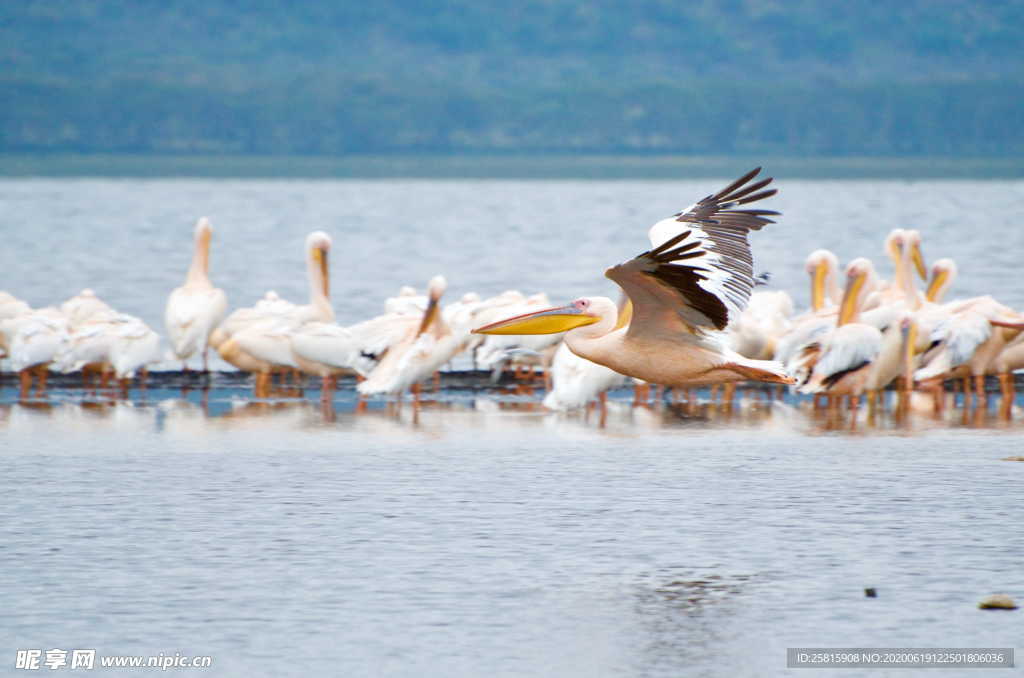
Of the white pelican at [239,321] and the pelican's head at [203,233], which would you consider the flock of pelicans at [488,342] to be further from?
the pelican's head at [203,233]

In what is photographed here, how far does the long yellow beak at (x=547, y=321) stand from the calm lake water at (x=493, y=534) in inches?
30.9

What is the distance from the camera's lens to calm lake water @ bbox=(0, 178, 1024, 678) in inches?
242

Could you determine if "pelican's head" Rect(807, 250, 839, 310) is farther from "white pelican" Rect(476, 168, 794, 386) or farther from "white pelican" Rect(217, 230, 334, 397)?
"white pelican" Rect(476, 168, 794, 386)

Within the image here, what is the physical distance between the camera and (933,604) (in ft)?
21.5

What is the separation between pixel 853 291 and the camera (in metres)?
12.6

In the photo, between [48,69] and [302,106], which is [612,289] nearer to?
[302,106]

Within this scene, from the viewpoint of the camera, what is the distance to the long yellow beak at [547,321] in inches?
333

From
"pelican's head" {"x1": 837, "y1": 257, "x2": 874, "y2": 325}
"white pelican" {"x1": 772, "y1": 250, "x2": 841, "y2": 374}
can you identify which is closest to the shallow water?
"white pelican" {"x1": 772, "y1": 250, "x2": 841, "y2": 374}

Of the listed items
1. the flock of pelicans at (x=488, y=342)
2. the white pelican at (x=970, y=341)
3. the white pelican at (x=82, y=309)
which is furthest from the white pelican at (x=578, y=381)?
the white pelican at (x=82, y=309)

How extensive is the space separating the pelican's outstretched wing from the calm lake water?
2.96 feet

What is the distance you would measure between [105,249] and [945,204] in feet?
94.8

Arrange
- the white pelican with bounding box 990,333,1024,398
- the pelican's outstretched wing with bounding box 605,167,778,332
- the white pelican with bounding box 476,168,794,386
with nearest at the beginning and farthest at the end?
the pelican's outstretched wing with bounding box 605,167,778,332 → the white pelican with bounding box 476,168,794,386 → the white pelican with bounding box 990,333,1024,398

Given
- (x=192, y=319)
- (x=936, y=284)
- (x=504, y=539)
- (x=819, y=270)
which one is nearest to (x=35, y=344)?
(x=192, y=319)

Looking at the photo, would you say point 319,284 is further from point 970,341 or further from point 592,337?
point 592,337
